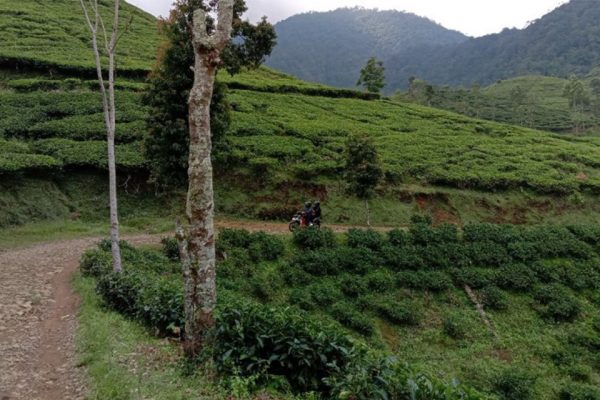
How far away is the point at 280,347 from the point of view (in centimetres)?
725

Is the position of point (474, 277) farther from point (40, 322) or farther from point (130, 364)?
point (40, 322)

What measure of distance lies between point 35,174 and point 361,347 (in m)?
24.5

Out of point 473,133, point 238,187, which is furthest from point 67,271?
point 473,133

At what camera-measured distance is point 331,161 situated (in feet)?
106

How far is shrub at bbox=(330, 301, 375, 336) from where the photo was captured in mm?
17562

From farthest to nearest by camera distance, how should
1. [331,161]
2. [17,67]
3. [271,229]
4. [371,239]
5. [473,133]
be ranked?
[473,133] < [17,67] < [331,161] < [271,229] < [371,239]

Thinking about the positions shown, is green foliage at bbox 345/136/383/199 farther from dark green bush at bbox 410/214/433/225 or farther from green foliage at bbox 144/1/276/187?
green foliage at bbox 144/1/276/187

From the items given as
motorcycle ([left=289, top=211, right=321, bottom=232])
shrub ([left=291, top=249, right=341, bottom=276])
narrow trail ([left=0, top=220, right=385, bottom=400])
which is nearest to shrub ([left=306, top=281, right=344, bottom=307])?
shrub ([left=291, top=249, right=341, bottom=276])

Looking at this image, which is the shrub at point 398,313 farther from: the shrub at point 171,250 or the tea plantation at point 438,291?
the shrub at point 171,250

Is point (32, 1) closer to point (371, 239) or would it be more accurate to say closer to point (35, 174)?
point (35, 174)

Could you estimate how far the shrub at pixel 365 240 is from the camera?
2245 centimetres

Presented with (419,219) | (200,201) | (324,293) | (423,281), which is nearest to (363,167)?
(419,219)

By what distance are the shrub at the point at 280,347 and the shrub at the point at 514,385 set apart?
10716 millimetres

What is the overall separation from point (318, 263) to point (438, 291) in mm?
5771
